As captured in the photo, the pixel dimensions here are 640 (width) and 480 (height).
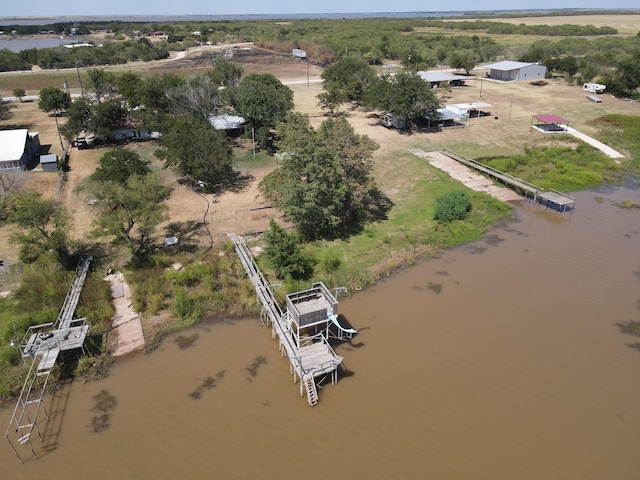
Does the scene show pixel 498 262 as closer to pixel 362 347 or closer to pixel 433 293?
pixel 433 293

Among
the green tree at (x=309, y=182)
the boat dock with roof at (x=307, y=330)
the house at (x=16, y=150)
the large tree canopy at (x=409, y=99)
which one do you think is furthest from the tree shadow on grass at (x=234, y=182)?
the large tree canopy at (x=409, y=99)

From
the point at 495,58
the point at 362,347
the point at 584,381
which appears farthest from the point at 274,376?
the point at 495,58

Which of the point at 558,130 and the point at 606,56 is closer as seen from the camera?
the point at 558,130

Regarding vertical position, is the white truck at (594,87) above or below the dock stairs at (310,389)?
above

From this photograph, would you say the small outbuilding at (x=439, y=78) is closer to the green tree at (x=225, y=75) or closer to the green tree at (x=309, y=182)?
the green tree at (x=225, y=75)

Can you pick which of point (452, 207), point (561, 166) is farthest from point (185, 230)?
point (561, 166)

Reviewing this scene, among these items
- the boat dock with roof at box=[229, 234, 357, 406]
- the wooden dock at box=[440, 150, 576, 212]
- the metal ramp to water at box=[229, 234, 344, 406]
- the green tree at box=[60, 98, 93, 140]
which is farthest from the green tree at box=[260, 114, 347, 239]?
the green tree at box=[60, 98, 93, 140]

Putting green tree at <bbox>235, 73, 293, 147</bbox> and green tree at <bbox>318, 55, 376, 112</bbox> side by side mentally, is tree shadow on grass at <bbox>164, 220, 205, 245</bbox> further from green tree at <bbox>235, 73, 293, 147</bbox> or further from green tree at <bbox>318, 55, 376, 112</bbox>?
green tree at <bbox>318, 55, 376, 112</bbox>
